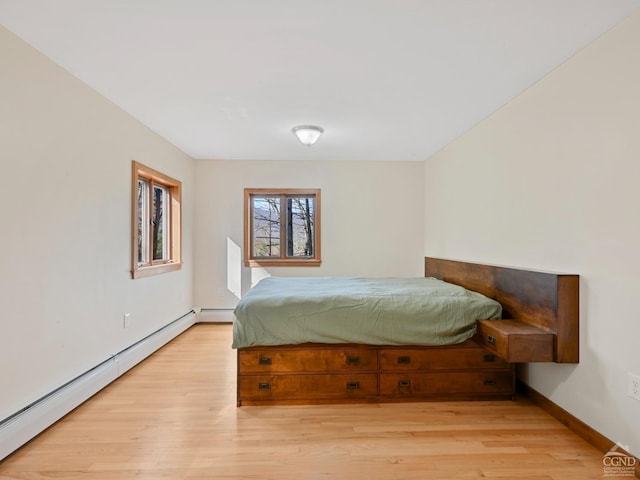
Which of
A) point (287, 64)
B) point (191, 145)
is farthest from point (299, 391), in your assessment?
point (191, 145)

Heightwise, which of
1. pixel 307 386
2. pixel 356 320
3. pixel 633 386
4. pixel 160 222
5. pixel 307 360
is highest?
pixel 160 222

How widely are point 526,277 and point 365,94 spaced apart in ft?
5.88

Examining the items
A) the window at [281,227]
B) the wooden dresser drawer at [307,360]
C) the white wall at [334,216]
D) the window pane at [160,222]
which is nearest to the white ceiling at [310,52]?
the window pane at [160,222]

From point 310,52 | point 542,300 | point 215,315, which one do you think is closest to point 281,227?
point 215,315

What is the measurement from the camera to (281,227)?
16.1 ft

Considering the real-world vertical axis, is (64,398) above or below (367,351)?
below

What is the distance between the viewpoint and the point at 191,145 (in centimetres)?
409

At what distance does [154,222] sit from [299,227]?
74.9 inches

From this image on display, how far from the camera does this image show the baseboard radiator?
185cm

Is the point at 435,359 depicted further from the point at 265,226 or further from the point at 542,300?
the point at 265,226

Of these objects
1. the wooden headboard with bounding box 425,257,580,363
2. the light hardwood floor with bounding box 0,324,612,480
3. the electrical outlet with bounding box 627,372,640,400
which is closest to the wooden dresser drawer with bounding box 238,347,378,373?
the light hardwood floor with bounding box 0,324,612,480

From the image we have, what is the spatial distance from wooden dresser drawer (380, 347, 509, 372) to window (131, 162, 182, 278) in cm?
245

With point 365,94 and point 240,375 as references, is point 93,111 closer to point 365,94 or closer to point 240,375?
point 365,94

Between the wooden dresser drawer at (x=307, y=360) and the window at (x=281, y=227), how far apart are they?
8.07 feet
